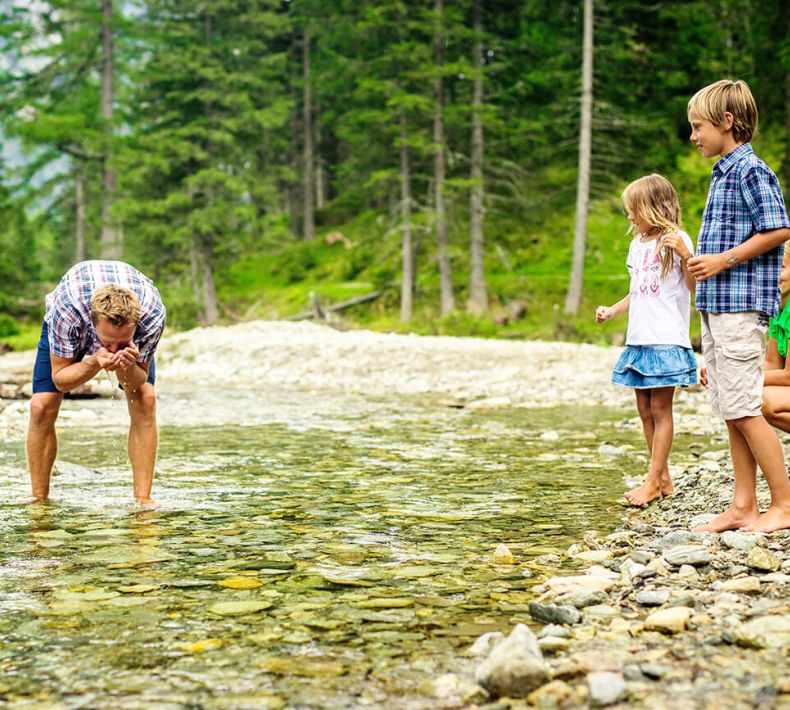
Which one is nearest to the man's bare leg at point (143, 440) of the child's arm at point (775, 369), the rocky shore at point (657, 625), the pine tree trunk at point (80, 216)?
the rocky shore at point (657, 625)

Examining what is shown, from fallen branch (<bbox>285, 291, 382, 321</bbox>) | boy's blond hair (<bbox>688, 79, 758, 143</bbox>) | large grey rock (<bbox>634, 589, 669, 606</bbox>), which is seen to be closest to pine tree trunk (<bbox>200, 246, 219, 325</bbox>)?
fallen branch (<bbox>285, 291, 382, 321</bbox>)

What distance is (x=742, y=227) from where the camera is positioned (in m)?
4.17

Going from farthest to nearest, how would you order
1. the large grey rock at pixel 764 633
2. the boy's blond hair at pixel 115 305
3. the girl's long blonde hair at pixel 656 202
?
1. the girl's long blonde hair at pixel 656 202
2. the boy's blond hair at pixel 115 305
3. the large grey rock at pixel 764 633

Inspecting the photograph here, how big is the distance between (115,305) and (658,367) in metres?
3.03

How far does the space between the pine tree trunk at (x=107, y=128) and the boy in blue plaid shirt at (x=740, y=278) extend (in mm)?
30675

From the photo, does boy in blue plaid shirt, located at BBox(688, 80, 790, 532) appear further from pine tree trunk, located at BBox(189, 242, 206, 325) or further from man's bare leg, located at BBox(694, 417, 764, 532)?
pine tree trunk, located at BBox(189, 242, 206, 325)

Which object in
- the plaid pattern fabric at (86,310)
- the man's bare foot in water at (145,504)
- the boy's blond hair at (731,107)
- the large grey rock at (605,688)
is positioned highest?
the boy's blond hair at (731,107)

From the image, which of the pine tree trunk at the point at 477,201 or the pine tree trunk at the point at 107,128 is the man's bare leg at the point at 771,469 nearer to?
the pine tree trunk at the point at 477,201

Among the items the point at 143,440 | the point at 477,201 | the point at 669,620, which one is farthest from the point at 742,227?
the point at 477,201

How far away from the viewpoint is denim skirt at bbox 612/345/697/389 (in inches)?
207

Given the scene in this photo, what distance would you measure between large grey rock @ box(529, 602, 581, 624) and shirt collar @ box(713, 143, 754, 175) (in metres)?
2.23

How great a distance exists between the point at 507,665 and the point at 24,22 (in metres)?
36.7

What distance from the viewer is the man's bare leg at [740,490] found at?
421 cm

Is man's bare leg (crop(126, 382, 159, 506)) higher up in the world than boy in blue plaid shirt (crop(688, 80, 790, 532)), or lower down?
lower down
